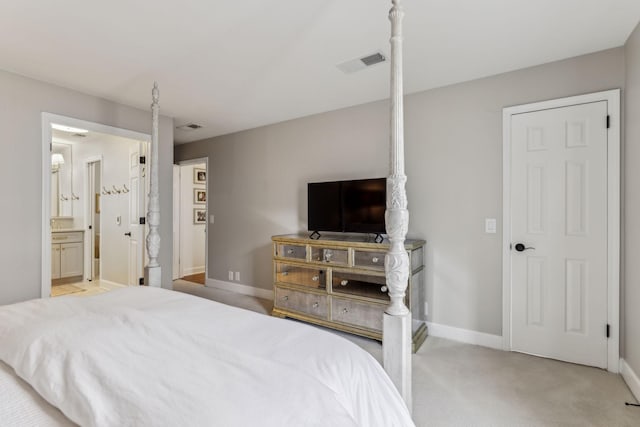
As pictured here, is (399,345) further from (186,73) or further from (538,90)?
(186,73)

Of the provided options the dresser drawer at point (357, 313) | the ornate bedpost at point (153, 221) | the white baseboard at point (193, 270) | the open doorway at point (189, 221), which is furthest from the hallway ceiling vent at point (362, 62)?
the white baseboard at point (193, 270)

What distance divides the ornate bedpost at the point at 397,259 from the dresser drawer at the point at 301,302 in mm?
1880

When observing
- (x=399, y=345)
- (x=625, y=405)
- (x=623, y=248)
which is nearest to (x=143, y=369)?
(x=399, y=345)

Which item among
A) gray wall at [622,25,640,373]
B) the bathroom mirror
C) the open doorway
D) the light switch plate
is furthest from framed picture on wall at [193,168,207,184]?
gray wall at [622,25,640,373]

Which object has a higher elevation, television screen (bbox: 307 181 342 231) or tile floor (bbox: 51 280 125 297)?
television screen (bbox: 307 181 342 231)

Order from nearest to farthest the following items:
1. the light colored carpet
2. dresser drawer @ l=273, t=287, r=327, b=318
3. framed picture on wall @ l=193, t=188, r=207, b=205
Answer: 1. the light colored carpet
2. dresser drawer @ l=273, t=287, r=327, b=318
3. framed picture on wall @ l=193, t=188, r=207, b=205

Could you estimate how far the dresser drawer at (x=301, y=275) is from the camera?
3.30 m

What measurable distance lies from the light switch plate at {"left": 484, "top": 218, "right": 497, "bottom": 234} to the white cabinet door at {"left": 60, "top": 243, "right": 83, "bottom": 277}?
6.22m

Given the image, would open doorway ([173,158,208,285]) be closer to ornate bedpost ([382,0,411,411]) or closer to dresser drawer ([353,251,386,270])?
dresser drawer ([353,251,386,270])

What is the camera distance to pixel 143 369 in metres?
0.91

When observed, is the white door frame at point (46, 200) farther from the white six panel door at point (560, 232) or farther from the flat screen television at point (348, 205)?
the white six panel door at point (560, 232)

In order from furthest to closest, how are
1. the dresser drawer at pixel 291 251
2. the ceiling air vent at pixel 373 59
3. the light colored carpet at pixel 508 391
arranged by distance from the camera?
the dresser drawer at pixel 291 251
the ceiling air vent at pixel 373 59
the light colored carpet at pixel 508 391

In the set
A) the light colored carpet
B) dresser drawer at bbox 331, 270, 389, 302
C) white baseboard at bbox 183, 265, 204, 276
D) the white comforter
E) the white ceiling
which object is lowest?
the light colored carpet

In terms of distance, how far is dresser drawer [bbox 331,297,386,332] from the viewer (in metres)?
2.91
